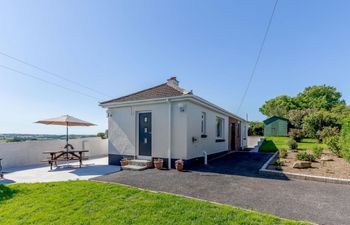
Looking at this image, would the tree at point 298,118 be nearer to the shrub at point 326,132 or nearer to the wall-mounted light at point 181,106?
the shrub at point 326,132

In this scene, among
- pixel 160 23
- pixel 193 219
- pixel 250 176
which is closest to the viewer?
pixel 193 219

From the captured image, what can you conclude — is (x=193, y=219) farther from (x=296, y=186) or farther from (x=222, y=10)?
(x=222, y=10)

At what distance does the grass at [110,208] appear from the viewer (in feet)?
12.6

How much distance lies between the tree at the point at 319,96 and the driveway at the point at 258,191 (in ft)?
176

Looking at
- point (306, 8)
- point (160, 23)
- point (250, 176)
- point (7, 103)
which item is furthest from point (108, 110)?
point (306, 8)

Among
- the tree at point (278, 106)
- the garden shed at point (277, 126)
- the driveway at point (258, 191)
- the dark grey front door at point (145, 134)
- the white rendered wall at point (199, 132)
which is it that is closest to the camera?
the driveway at point (258, 191)

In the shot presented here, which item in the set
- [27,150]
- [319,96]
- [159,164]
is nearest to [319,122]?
[159,164]

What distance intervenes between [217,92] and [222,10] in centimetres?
1059

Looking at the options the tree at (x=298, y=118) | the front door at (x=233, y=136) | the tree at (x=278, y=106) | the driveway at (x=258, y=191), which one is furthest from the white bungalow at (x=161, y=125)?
the tree at (x=278, y=106)

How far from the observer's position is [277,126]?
31.5m

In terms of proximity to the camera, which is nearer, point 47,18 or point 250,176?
point 250,176

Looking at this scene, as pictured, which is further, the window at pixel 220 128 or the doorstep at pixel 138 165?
the window at pixel 220 128

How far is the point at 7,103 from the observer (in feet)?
46.8

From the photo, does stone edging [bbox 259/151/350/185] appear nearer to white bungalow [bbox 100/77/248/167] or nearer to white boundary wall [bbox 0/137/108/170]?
white bungalow [bbox 100/77/248/167]
